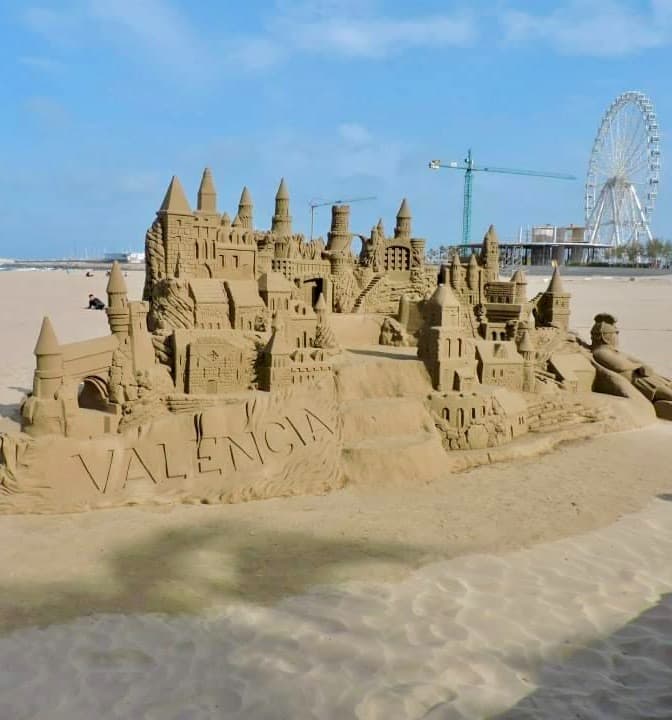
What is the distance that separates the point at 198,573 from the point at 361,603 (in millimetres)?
2886

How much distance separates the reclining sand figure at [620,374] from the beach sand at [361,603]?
22.0 feet

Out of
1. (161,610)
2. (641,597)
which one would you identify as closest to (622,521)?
(641,597)

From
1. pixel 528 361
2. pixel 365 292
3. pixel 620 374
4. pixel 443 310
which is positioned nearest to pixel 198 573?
pixel 443 310

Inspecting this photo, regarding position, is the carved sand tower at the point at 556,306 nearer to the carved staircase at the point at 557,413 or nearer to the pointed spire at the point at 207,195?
the carved staircase at the point at 557,413

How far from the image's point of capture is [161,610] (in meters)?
9.34

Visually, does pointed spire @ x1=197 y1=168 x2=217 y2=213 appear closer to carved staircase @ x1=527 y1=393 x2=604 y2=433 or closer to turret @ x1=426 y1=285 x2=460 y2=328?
turret @ x1=426 y1=285 x2=460 y2=328

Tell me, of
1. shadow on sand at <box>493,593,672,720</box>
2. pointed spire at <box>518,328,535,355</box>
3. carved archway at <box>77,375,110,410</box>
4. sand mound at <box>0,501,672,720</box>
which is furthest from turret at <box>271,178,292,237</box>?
shadow on sand at <box>493,593,672,720</box>

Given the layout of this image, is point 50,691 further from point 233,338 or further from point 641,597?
point 233,338

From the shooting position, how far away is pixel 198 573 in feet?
35.4

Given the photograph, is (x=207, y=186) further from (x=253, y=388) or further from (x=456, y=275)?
(x=456, y=275)

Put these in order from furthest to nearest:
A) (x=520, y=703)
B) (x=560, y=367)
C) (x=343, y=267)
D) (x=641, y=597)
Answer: (x=343, y=267) < (x=560, y=367) < (x=641, y=597) < (x=520, y=703)

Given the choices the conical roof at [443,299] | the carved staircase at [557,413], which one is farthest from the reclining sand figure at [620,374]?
the conical roof at [443,299]

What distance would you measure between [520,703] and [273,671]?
8.34 feet

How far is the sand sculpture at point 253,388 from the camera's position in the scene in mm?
14367
